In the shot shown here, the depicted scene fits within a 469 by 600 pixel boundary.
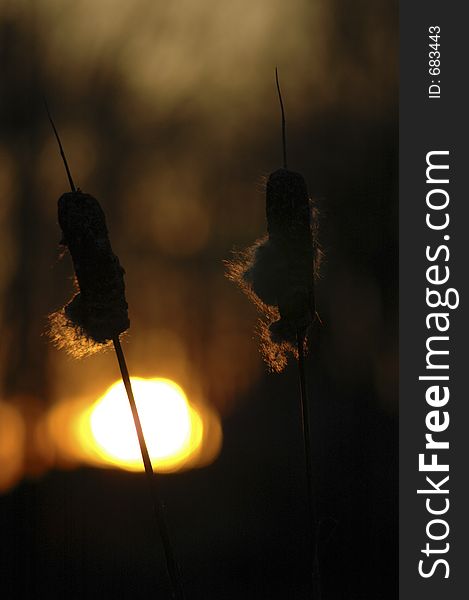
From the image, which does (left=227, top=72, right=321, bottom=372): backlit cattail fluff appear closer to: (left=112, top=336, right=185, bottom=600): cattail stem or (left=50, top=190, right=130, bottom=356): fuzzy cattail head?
(left=50, top=190, right=130, bottom=356): fuzzy cattail head

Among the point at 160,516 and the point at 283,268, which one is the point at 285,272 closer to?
the point at 283,268

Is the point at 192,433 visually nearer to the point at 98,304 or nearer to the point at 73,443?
the point at 73,443

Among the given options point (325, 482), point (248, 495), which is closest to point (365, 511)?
point (325, 482)

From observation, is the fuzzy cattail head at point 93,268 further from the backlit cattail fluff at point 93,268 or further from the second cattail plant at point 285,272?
the second cattail plant at point 285,272

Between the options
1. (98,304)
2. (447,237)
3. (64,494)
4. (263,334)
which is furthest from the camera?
(64,494)

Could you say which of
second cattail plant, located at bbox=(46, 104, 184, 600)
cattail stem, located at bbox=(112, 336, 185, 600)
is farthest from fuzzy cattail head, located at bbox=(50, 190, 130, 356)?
cattail stem, located at bbox=(112, 336, 185, 600)

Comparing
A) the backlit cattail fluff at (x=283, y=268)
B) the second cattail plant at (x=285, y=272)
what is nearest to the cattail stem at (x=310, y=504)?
the second cattail plant at (x=285, y=272)

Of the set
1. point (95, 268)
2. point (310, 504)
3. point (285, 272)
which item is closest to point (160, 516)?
point (310, 504)
